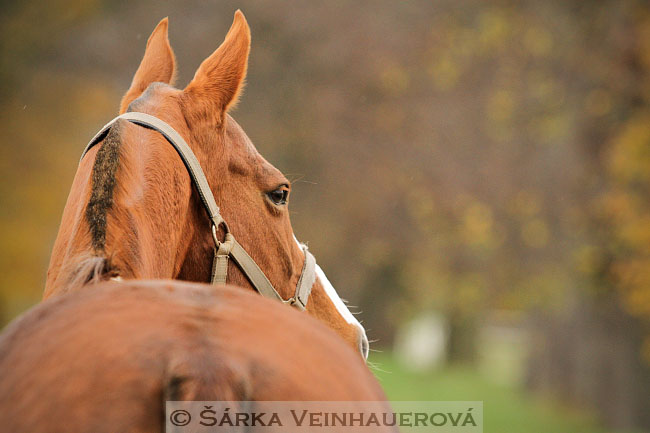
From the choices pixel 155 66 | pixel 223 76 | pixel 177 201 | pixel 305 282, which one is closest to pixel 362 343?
pixel 305 282

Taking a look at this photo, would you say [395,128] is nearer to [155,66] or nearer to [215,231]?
[155,66]

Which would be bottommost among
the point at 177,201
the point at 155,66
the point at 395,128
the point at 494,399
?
the point at 177,201

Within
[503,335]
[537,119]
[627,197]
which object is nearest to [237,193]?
[627,197]

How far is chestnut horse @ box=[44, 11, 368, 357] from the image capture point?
7.23 feet

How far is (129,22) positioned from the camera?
1588 cm

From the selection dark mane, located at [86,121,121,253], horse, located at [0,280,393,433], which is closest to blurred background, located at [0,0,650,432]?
dark mane, located at [86,121,121,253]

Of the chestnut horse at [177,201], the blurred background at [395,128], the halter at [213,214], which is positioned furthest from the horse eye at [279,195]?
the blurred background at [395,128]

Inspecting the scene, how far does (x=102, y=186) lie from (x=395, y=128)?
14490 mm

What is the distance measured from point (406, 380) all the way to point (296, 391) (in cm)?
1675

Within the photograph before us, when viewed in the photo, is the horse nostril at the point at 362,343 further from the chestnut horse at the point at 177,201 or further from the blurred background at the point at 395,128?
the blurred background at the point at 395,128

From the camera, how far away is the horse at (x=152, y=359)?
4.60 feet

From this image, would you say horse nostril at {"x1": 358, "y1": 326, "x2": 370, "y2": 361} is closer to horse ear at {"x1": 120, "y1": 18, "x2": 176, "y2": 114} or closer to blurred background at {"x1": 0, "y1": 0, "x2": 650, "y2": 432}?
horse ear at {"x1": 120, "y1": 18, "x2": 176, "y2": 114}

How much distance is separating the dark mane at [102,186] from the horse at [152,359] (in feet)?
1.75

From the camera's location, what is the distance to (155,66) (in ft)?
11.0
